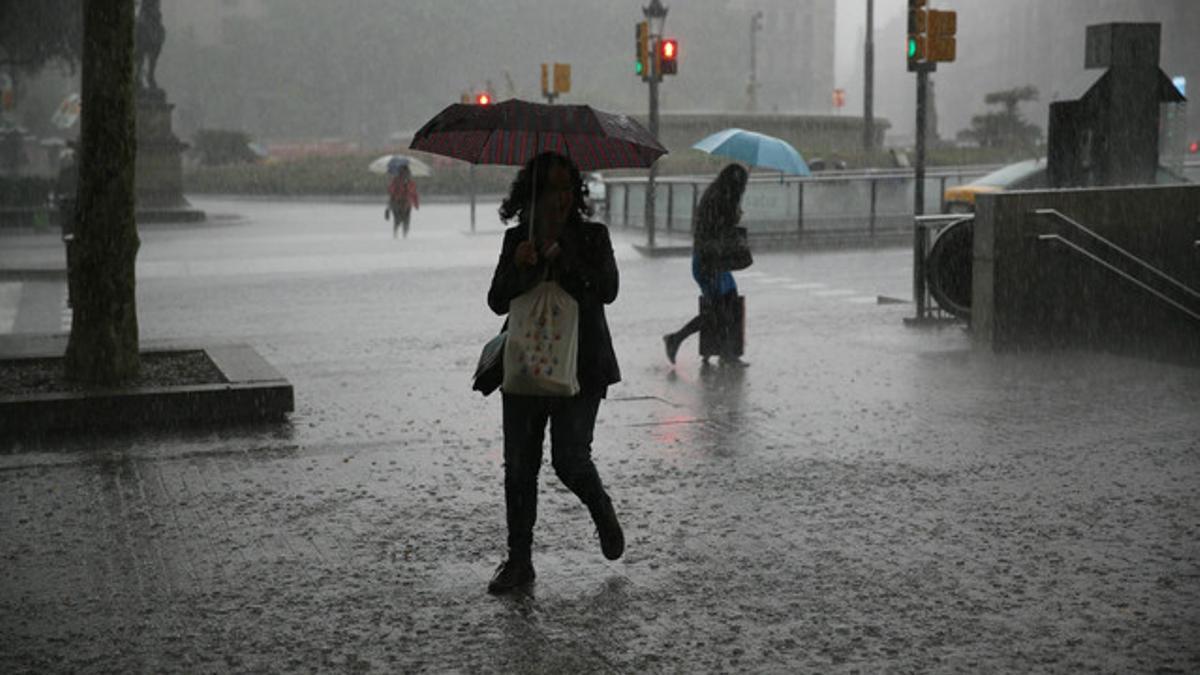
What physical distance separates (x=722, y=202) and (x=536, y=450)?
6655mm

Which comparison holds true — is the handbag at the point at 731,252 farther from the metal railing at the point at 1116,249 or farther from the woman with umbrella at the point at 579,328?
the woman with umbrella at the point at 579,328

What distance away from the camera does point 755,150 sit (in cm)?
1321

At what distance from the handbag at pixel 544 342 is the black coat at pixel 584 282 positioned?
2.0 inches

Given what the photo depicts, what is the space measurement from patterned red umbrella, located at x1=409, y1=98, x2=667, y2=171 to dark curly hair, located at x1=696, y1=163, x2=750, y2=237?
5.91 meters

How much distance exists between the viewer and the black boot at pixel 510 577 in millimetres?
6000

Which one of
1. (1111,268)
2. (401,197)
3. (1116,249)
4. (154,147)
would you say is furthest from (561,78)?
(1116,249)

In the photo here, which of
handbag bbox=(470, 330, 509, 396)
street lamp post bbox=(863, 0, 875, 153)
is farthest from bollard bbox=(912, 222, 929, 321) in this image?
street lamp post bbox=(863, 0, 875, 153)

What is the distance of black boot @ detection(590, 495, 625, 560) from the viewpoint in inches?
242

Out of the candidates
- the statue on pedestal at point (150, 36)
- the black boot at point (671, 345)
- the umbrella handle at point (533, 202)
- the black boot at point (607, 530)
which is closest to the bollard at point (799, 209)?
the black boot at point (671, 345)

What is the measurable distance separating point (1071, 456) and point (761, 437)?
180cm

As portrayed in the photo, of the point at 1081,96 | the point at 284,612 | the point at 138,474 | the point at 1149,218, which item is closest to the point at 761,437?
the point at 138,474

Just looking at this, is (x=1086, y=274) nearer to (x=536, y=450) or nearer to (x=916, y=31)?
(x=916, y=31)

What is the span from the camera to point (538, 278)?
579 centimetres

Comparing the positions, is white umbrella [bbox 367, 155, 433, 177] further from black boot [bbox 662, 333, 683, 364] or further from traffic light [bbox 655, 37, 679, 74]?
black boot [bbox 662, 333, 683, 364]
